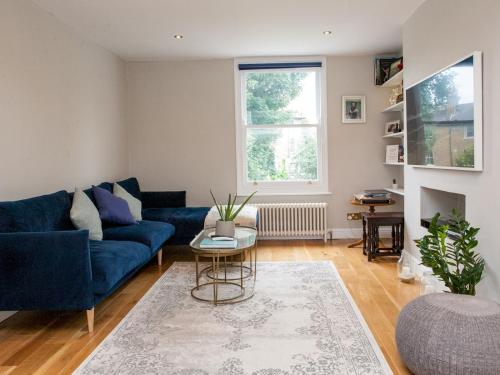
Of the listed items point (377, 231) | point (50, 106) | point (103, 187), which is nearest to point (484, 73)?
point (377, 231)

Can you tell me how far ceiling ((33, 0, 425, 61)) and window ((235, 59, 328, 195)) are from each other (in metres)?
0.39

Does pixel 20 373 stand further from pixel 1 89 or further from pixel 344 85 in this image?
pixel 344 85

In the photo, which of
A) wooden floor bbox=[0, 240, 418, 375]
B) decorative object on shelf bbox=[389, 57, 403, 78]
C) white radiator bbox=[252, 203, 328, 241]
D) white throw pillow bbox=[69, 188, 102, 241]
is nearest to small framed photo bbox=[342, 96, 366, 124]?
decorative object on shelf bbox=[389, 57, 403, 78]

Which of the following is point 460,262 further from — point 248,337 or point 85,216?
point 85,216

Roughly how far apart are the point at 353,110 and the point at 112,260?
3.81 meters

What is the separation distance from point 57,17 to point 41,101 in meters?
0.86

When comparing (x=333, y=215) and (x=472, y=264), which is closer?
(x=472, y=264)

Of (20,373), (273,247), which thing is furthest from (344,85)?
(20,373)

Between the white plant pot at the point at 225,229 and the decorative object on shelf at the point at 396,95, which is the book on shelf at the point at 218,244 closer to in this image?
the white plant pot at the point at 225,229

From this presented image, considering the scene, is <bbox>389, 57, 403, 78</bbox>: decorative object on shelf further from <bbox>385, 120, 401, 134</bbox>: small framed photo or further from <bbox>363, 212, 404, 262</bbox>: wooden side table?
<bbox>363, 212, 404, 262</bbox>: wooden side table

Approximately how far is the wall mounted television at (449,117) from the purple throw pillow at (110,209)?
2805 mm

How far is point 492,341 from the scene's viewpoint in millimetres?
1882

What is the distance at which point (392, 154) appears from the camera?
5234 mm

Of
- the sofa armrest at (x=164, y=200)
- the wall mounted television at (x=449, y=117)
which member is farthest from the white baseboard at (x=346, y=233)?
the sofa armrest at (x=164, y=200)
